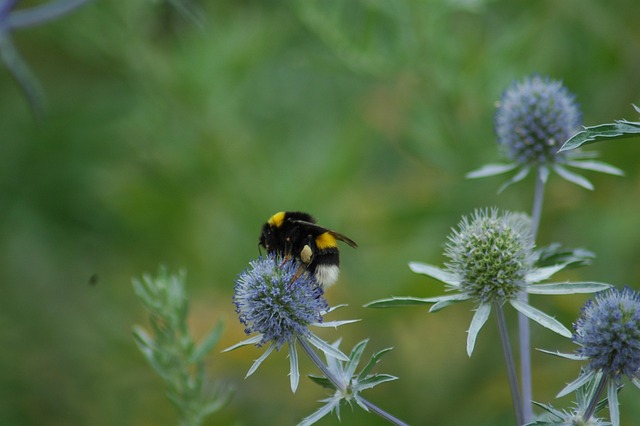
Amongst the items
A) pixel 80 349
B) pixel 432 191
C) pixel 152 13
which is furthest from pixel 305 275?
pixel 152 13

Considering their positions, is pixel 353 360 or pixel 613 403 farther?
pixel 353 360

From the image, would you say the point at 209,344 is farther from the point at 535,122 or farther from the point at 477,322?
the point at 535,122

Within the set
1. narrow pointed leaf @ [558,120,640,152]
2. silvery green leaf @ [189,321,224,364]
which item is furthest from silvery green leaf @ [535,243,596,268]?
silvery green leaf @ [189,321,224,364]

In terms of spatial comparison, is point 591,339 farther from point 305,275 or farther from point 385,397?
point 385,397

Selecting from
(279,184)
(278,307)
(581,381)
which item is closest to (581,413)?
(581,381)

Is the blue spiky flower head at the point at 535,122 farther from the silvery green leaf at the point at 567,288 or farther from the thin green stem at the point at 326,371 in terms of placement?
the thin green stem at the point at 326,371
